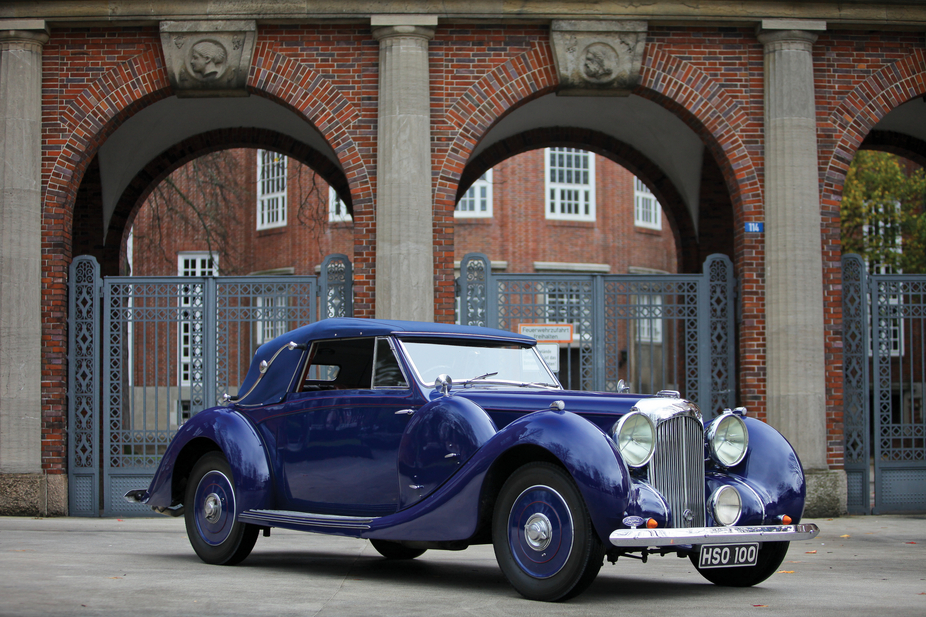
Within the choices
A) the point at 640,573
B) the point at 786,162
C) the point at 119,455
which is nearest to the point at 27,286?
the point at 119,455

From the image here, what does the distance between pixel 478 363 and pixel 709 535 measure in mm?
2126

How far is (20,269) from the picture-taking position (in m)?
11.6

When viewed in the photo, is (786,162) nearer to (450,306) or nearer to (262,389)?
(450,306)

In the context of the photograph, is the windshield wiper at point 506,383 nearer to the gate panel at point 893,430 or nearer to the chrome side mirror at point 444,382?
the chrome side mirror at point 444,382

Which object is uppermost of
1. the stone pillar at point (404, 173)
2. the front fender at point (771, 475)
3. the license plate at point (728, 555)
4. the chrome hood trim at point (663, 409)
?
the stone pillar at point (404, 173)

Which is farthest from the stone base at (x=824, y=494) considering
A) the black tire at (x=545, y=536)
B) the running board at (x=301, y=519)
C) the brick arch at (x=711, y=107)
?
the black tire at (x=545, y=536)

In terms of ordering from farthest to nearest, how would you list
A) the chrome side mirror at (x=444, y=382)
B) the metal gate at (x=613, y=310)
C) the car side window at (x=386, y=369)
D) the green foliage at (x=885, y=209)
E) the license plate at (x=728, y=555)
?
1. the green foliage at (x=885, y=209)
2. the metal gate at (x=613, y=310)
3. the car side window at (x=386, y=369)
4. the chrome side mirror at (x=444, y=382)
5. the license plate at (x=728, y=555)

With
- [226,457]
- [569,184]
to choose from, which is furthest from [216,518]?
[569,184]

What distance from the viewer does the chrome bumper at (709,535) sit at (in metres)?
5.19

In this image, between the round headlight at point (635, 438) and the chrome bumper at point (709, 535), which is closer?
the chrome bumper at point (709, 535)

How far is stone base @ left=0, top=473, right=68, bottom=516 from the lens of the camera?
11383 mm

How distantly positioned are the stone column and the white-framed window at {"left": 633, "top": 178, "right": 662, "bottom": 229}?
23110 millimetres

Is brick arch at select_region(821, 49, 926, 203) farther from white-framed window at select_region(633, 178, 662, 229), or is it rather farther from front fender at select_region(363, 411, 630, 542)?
white-framed window at select_region(633, 178, 662, 229)

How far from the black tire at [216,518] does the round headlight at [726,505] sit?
3.15 metres
